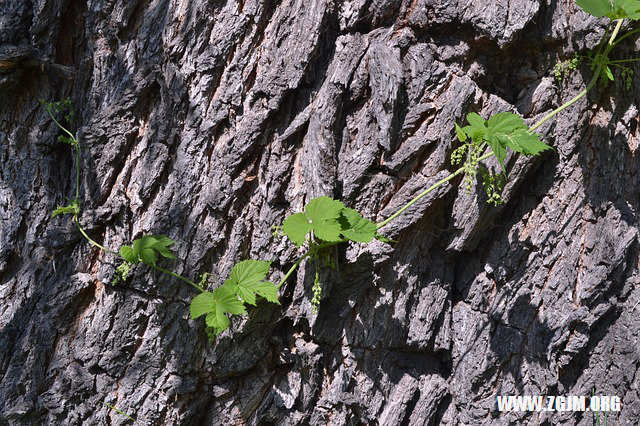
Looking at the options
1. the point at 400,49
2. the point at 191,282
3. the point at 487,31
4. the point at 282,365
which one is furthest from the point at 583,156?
the point at 191,282

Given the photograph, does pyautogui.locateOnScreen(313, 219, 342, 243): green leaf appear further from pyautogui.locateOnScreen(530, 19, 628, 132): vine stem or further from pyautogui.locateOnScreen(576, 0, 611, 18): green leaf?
pyautogui.locateOnScreen(576, 0, 611, 18): green leaf

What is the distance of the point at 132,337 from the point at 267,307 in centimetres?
57

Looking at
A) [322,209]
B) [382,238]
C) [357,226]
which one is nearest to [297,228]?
[322,209]

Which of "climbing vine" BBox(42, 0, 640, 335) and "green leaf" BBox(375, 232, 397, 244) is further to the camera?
"green leaf" BBox(375, 232, 397, 244)

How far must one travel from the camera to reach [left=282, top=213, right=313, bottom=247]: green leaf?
1.92 metres

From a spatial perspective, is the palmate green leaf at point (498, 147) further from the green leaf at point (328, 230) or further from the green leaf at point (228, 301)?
the green leaf at point (228, 301)

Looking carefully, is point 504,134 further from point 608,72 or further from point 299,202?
point 299,202

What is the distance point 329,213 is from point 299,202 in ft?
0.87

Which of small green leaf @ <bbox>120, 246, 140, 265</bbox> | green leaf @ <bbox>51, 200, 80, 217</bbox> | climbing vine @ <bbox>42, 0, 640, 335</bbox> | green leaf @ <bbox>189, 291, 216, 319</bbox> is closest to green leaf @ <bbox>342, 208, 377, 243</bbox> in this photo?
climbing vine @ <bbox>42, 0, 640, 335</bbox>

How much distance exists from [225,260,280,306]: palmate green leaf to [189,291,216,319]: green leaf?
0.29ft

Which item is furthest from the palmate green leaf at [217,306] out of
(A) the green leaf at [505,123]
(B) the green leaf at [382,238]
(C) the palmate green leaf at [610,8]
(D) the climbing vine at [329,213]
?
Answer: (C) the palmate green leaf at [610,8]

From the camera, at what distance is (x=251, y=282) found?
2043 millimetres

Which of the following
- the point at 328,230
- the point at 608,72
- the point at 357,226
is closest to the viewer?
the point at 328,230

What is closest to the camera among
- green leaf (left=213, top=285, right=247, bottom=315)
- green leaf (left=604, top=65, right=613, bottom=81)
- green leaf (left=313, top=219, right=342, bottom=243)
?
green leaf (left=313, top=219, right=342, bottom=243)
